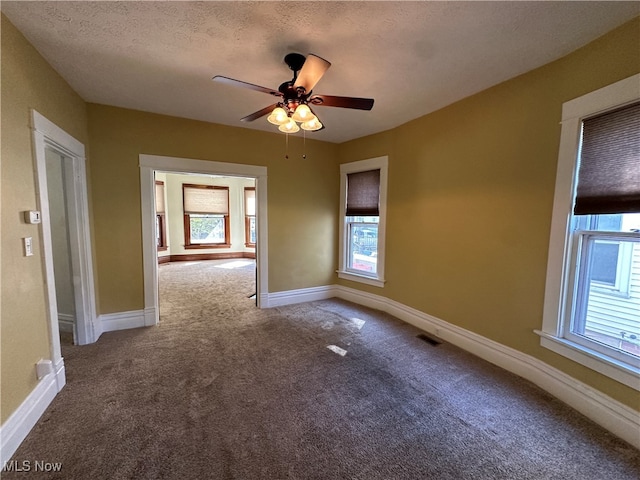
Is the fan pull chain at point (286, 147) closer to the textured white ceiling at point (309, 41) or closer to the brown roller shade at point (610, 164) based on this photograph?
the textured white ceiling at point (309, 41)

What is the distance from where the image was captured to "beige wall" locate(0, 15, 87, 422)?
1.53 m

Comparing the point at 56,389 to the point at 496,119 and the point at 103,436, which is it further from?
the point at 496,119

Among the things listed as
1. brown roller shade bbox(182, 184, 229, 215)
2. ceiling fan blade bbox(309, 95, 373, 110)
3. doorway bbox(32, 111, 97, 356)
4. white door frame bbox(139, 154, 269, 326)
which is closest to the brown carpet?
doorway bbox(32, 111, 97, 356)

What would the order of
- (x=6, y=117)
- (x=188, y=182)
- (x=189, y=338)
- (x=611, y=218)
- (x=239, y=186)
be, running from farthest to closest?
(x=239, y=186) < (x=188, y=182) < (x=189, y=338) < (x=611, y=218) < (x=6, y=117)

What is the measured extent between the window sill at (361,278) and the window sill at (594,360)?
193 centimetres

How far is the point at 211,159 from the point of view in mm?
3434

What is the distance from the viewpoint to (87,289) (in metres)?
2.74

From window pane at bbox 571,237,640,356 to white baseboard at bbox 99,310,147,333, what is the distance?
425 cm

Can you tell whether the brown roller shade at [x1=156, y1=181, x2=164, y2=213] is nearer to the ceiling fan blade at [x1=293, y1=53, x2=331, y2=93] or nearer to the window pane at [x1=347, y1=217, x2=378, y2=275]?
the window pane at [x1=347, y1=217, x2=378, y2=275]

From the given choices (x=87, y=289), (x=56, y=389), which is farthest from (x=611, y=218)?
(x=87, y=289)

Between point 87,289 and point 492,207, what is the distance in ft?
13.4

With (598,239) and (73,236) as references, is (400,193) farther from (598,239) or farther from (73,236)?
(73,236)

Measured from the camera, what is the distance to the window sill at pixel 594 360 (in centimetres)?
162

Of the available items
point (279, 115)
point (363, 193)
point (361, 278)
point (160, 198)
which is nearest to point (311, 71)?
point (279, 115)
